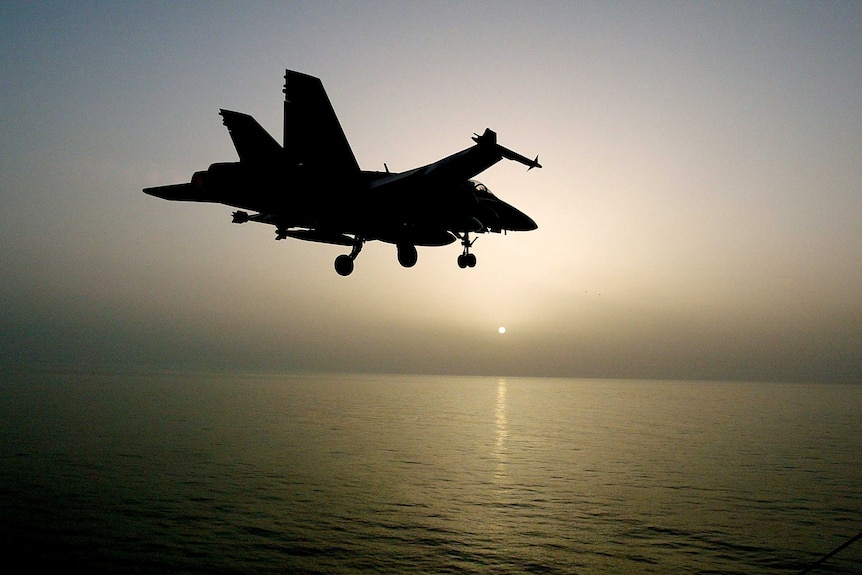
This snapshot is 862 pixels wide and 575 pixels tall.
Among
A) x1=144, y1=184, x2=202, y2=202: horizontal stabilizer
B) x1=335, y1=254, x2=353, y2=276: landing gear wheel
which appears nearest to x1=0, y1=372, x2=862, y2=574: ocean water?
x1=335, y1=254, x2=353, y2=276: landing gear wheel

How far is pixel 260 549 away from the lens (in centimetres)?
4303

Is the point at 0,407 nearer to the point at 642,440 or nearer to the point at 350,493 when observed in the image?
the point at 350,493

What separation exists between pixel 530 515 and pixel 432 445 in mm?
53285

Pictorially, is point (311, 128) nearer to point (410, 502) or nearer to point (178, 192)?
point (178, 192)

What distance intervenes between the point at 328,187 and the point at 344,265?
17.8 ft

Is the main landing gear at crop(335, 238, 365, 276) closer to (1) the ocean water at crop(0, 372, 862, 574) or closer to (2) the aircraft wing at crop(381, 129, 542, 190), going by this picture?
(2) the aircraft wing at crop(381, 129, 542, 190)

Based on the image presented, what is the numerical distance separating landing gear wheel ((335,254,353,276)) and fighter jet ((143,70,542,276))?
0.16ft

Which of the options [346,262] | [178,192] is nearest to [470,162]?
[346,262]

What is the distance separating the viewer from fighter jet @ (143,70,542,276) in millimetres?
26141

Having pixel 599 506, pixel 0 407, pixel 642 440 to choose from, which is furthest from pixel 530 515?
pixel 0 407

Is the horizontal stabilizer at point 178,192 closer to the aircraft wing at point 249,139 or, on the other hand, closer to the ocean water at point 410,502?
the aircraft wing at point 249,139

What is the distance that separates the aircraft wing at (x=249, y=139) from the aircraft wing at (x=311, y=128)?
0.79 m

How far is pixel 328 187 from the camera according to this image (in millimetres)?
27703

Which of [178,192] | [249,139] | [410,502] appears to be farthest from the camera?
[410,502]
